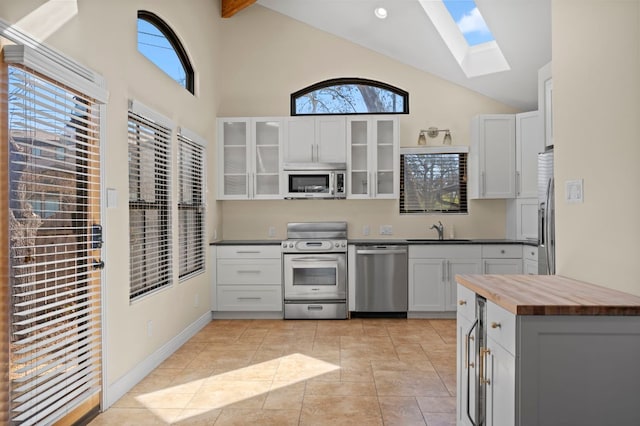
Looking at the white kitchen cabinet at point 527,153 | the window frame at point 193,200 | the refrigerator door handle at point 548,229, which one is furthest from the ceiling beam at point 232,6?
the refrigerator door handle at point 548,229

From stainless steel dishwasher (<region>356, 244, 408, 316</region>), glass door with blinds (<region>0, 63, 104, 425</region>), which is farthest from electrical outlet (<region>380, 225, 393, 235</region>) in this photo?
glass door with blinds (<region>0, 63, 104, 425</region>)

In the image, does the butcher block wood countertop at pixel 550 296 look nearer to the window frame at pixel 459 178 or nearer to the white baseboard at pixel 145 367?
the white baseboard at pixel 145 367

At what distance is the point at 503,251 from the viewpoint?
17.3 feet

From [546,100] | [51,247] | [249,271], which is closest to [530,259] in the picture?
[546,100]

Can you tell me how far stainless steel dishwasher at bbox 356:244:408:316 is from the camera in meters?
5.34

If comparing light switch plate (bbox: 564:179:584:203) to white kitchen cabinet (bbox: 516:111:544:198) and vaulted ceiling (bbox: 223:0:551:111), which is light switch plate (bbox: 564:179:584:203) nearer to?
vaulted ceiling (bbox: 223:0:551:111)

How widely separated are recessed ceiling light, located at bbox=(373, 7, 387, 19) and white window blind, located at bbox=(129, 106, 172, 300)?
8.80ft

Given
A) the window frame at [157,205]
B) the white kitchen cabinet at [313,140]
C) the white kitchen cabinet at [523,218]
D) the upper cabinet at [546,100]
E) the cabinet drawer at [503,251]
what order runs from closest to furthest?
the window frame at [157,205], the upper cabinet at [546,100], the cabinet drawer at [503,251], the white kitchen cabinet at [523,218], the white kitchen cabinet at [313,140]

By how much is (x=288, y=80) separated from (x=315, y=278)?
101 inches

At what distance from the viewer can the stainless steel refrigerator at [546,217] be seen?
150 inches

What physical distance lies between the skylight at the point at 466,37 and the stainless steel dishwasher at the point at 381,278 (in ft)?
7.31

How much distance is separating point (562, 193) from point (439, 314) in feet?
10.3

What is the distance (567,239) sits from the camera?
2.48 m

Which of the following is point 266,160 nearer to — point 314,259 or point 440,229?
point 314,259
